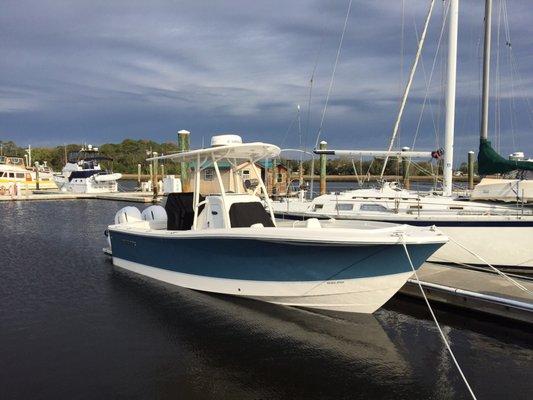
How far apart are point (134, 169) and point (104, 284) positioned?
96.5m

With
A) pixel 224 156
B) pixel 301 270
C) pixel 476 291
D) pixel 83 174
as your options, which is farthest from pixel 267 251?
pixel 83 174

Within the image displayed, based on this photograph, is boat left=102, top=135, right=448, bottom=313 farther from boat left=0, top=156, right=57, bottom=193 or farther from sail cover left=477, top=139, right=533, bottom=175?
boat left=0, top=156, right=57, bottom=193

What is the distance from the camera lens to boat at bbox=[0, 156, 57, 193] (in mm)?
48109

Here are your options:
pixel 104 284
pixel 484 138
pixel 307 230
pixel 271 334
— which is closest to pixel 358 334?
pixel 271 334

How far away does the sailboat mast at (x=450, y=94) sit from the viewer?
15570 mm

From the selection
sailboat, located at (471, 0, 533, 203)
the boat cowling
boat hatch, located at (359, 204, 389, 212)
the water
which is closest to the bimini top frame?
the water

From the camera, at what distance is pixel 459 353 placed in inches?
311

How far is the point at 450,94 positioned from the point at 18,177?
164 feet

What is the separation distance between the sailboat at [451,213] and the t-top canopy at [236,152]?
4.31 m

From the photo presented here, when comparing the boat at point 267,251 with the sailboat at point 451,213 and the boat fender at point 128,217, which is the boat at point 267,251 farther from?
the sailboat at point 451,213

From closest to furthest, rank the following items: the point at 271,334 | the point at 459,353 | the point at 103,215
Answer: the point at 459,353 → the point at 271,334 → the point at 103,215

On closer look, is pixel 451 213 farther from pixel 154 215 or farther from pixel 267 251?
pixel 154 215

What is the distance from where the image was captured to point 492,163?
14695 mm

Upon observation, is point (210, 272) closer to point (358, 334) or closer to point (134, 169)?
point (358, 334)
